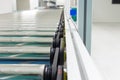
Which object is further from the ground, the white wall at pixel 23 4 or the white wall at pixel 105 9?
the white wall at pixel 23 4

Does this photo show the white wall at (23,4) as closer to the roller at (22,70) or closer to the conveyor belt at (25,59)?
the conveyor belt at (25,59)

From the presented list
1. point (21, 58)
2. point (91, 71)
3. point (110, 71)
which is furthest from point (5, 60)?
point (110, 71)

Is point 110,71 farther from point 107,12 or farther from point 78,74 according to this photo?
point 107,12

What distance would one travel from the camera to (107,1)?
7652 millimetres

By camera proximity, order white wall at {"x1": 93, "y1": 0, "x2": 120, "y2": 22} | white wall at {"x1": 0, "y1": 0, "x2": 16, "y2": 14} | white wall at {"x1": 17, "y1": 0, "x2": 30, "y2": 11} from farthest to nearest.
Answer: white wall at {"x1": 17, "y1": 0, "x2": 30, "y2": 11} < white wall at {"x1": 93, "y1": 0, "x2": 120, "y2": 22} < white wall at {"x1": 0, "y1": 0, "x2": 16, "y2": 14}

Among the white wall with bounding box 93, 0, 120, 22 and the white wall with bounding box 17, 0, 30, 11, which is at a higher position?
the white wall with bounding box 17, 0, 30, 11

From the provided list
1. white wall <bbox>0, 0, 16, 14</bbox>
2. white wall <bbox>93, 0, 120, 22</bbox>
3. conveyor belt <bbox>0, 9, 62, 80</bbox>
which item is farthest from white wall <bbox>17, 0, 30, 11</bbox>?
conveyor belt <bbox>0, 9, 62, 80</bbox>

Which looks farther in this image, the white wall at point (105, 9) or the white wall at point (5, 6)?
the white wall at point (105, 9)

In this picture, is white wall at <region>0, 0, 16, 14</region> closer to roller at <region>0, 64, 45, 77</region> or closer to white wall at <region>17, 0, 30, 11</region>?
white wall at <region>17, 0, 30, 11</region>

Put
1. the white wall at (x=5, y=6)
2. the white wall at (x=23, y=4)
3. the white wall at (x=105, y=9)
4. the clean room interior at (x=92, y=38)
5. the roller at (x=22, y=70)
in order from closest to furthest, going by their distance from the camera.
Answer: the roller at (x=22, y=70) → the clean room interior at (x=92, y=38) → the white wall at (x=5, y=6) → the white wall at (x=105, y=9) → the white wall at (x=23, y=4)

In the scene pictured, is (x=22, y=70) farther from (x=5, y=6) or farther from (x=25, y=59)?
(x=5, y=6)

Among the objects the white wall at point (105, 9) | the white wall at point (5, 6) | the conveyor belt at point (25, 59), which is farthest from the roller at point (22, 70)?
the white wall at point (105, 9)

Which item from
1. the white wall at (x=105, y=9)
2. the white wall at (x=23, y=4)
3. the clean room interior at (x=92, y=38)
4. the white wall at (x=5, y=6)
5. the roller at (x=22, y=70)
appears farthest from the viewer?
the white wall at (x=23, y=4)

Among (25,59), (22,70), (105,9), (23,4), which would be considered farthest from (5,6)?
(22,70)
